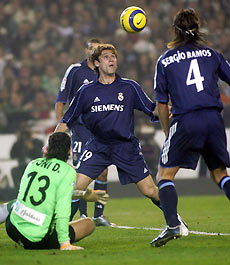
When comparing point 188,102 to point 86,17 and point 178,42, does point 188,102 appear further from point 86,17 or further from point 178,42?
point 86,17

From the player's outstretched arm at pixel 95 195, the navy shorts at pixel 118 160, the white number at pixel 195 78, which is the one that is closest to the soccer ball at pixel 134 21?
the navy shorts at pixel 118 160

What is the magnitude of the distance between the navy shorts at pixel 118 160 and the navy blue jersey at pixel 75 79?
1.70 meters

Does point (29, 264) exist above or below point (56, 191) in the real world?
below

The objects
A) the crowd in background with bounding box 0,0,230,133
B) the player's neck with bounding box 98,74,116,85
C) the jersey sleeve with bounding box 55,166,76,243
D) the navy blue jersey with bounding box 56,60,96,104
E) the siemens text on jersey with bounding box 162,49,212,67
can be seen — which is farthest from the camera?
the crowd in background with bounding box 0,0,230,133

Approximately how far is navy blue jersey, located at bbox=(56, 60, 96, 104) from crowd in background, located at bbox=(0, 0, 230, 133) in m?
6.95

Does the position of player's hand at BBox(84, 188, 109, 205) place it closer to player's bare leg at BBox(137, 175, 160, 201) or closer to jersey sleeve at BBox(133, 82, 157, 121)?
player's bare leg at BBox(137, 175, 160, 201)

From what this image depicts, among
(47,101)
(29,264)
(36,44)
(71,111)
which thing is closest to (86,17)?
(36,44)

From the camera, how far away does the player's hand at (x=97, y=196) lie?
6.21m

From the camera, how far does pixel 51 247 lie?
20.4ft

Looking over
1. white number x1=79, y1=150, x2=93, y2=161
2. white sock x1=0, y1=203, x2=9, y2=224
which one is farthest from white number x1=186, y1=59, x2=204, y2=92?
white sock x1=0, y1=203, x2=9, y2=224

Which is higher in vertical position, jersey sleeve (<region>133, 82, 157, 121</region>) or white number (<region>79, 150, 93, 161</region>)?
jersey sleeve (<region>133, 82, 157, 121</region>)

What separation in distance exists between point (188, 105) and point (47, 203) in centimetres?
152

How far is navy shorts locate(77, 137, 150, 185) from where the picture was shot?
7609 mm

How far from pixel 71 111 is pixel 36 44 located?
1013 centimetres
